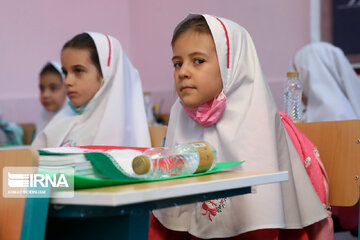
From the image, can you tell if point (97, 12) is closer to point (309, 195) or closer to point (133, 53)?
point (133, 53)

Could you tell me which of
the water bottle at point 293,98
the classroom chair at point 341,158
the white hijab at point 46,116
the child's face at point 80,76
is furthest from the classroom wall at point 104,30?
the classroom chair at point 341,158

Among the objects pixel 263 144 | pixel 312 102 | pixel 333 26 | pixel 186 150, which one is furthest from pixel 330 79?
pixel 186 150

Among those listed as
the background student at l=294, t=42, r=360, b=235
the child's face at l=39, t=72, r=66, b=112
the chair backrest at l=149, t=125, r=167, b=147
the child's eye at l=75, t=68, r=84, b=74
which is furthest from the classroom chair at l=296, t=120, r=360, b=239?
the child's face at l=39, t=72, r=66, b=112

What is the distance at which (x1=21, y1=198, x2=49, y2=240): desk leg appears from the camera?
1.00 metres

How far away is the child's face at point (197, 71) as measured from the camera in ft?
5.92

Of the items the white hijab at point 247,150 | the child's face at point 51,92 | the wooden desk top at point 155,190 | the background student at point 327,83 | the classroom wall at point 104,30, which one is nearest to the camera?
the wooden desk top at point 155,190

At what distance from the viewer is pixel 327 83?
368 centimetres

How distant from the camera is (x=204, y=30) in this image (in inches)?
73.4

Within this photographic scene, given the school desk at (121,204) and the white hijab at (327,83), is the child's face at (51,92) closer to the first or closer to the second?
the white hijab at (327,83)

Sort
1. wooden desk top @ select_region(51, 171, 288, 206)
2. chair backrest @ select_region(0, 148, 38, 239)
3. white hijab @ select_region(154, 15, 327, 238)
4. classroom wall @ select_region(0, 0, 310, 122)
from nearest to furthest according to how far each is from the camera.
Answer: wooden desk top @ select_region(51, 171, 288, 206) < chair backrest @ select_region(0, 148, 38, 239) < white hijab @ select_region(154, 15, 327, 238) < classroom wall @ select_region(0, 0, 310, 122)

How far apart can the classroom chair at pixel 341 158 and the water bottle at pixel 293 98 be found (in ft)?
1.49

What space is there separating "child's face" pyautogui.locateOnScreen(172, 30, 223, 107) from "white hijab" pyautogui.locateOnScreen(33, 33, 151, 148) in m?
0.84

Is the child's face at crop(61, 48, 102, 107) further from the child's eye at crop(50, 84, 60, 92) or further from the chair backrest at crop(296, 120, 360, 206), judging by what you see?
the child's eye at crop(50, 84, 60, 92)

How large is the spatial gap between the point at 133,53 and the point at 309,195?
360 centimetres
